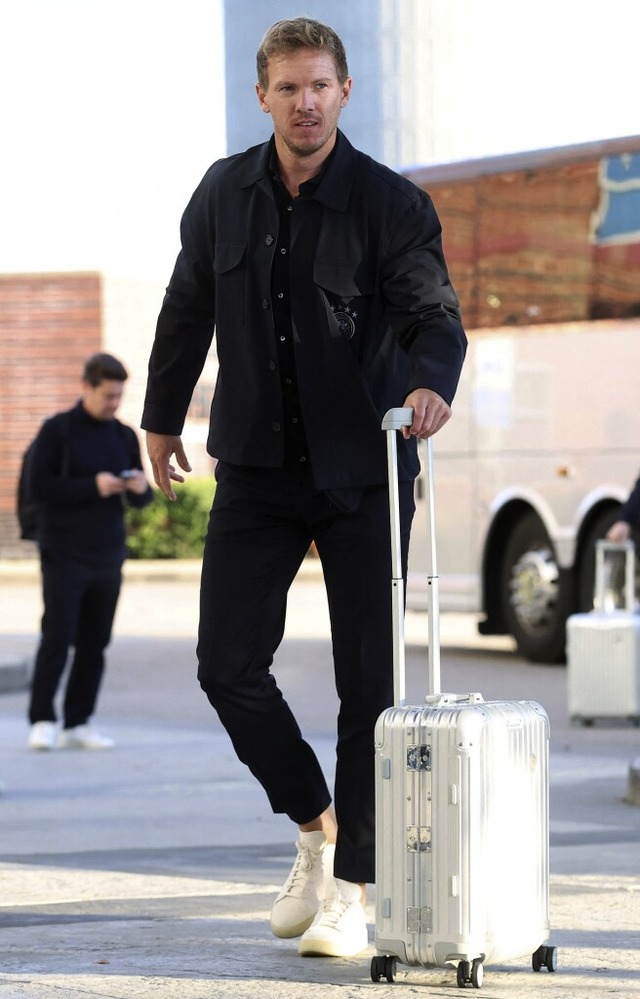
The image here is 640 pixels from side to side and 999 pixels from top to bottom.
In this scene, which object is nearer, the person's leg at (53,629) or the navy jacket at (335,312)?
the navy jacket at (335,312)

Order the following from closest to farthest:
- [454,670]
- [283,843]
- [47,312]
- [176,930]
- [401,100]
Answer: [176,930], [283,843], [454,670], [47,312], [401,100]

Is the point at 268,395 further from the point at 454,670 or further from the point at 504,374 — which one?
the point at 504,374

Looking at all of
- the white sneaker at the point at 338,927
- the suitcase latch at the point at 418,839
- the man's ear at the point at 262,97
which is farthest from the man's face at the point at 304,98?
the white sneaker at the point at 338,927

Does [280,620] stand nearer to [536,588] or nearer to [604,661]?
[604,661]

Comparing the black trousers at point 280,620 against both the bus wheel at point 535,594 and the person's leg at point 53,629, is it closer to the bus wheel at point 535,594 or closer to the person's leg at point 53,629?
the person's leg at point 53,629

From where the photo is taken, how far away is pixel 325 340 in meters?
4.75

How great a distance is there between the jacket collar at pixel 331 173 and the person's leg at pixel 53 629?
17.6 feet

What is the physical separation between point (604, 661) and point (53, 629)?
10.7ft

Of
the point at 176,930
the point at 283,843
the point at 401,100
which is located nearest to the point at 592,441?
the point at 283,843

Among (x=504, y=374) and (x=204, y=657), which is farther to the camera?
(x=504, y=374)

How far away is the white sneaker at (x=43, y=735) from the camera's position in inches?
404

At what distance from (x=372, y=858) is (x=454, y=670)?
1020cm

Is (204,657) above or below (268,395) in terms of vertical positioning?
below

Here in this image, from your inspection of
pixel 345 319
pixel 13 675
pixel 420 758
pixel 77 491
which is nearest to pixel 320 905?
pixel 420 758
